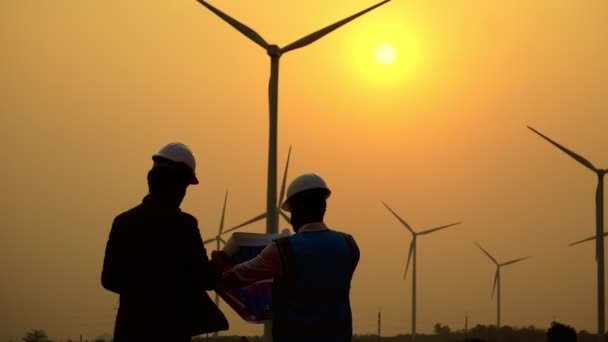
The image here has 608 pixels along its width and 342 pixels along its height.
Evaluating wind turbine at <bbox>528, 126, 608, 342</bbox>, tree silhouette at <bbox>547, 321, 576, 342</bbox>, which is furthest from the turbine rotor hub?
wind turbine at <bbox>528, 126, 608, 342</bbox>

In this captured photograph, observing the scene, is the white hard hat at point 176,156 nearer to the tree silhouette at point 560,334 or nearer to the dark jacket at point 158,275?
the dark jacket at point 158,275

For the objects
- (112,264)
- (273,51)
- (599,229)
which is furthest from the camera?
(599,229)

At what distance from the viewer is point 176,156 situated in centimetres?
1161

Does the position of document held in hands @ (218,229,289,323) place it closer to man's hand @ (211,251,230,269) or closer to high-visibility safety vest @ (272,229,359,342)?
man's hand @ (211,251,230,269)

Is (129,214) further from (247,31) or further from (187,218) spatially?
(247,31)

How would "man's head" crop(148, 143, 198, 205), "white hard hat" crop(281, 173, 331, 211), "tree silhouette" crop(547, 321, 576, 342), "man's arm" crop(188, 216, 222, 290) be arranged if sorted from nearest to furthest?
"man's arm" crop(188, 216, 222, 290), "man's head" crop(148, 143, 198, 205), "white hard hat" crop(281, 173, 331, 211), "tree silhouette" crop(547, 321, 576, 342)

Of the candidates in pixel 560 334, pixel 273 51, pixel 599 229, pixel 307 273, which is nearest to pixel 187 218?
pixel 307 273

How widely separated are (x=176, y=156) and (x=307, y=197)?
61.5 inches

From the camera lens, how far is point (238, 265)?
12516 mm

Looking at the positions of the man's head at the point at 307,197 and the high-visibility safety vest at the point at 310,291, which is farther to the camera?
the man's head at the point at 307,197

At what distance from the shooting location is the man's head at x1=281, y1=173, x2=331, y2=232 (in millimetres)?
12289

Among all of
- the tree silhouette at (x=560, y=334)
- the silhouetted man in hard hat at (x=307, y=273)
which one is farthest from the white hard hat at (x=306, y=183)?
the tree silhouette at (x=560, y=334)

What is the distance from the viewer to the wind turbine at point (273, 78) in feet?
120

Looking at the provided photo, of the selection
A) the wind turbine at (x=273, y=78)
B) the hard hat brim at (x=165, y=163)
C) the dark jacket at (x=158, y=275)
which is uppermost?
the wind turbine at (x=273, y=78)
